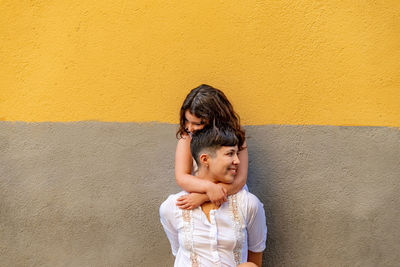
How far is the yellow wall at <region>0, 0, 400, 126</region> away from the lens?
3.11 m

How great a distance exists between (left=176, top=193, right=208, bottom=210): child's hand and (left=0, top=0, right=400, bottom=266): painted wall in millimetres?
648

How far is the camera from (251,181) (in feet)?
10.9

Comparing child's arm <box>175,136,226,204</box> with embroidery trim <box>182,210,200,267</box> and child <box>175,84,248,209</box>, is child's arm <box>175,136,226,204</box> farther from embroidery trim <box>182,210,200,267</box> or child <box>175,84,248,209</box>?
embroidery trim <box>182,210,200,267</box>

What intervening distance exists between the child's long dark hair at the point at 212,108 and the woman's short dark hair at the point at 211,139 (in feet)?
0.25

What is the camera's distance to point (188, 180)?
2.77m

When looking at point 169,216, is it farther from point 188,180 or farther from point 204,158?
point 204,158

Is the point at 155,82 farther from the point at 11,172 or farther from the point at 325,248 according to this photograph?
the point at 325,248

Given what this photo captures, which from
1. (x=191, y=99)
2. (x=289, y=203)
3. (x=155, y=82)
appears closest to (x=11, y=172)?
(x=155, y=82)

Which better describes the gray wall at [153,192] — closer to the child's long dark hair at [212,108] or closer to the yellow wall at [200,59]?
the yellow wall at [200,59]

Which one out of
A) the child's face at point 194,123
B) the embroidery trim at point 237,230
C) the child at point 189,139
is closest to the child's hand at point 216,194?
the child at point 189,139

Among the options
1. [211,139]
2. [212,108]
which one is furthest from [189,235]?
[212,108]

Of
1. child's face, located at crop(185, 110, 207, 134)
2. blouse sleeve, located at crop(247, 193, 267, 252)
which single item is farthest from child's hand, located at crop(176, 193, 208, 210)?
child's face, located at crop(185, 110, 207, 134)

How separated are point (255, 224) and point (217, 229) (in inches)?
11.4

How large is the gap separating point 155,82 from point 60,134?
2.86 feet
